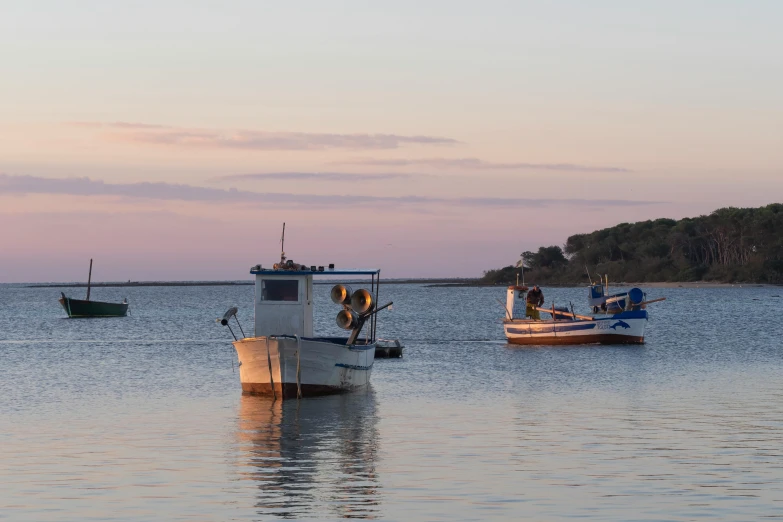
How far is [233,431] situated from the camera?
2573 cm

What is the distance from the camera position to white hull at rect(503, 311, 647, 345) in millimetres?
59750

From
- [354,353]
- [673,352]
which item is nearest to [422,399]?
[354,353]

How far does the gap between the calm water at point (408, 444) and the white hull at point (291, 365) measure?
0.74 m

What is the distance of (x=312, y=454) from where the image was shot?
22312 millimetres

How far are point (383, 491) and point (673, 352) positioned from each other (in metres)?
40.4

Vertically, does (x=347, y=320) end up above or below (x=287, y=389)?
above

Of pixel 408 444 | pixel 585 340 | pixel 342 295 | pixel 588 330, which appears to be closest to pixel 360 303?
pixel 342 295

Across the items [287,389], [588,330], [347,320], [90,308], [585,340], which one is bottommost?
[287,389]

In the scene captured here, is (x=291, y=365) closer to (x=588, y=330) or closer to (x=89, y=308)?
(x=588, y=330)

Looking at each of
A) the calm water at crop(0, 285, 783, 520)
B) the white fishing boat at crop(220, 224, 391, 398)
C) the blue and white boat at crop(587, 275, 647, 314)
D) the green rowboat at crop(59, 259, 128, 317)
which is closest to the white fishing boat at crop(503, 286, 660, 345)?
the blue and white boat at crop(587, 275, 647, 314)

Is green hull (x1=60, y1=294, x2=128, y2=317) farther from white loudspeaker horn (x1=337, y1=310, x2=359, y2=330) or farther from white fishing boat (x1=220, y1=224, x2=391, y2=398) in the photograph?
white loudspeaker horn (x1=337, y1=310, x2=359, y2=330)

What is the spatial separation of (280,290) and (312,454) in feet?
36.3

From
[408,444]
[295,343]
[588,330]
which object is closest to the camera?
[408,444]

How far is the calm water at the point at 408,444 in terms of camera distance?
17.0 meters
